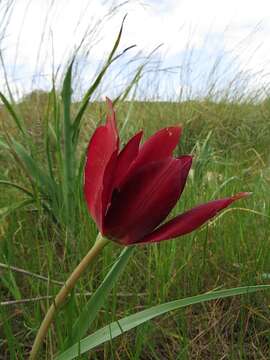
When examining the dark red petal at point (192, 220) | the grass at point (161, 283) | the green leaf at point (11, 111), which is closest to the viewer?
the dark red petal at point (192, 220)

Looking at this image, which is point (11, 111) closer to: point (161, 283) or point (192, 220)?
point (161, 283)

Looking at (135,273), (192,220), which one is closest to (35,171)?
(135,273)

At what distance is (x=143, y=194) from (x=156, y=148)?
0.04 m

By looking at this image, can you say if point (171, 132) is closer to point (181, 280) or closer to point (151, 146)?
point (151, 146)

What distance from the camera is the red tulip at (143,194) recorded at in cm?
37

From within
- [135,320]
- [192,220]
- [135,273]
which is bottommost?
[135,273]

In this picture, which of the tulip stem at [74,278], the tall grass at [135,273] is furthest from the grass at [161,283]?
the tulip stem at [74,278]

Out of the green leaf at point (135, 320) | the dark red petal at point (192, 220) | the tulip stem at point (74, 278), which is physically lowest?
the green leaf at point (135, 320)

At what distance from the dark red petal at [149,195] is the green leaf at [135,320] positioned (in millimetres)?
99

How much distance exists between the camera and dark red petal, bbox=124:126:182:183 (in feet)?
1.24

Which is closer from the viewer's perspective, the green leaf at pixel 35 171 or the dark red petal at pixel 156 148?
the dark red petal at pixel 156 148

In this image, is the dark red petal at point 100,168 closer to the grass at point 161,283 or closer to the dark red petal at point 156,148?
the dark red petal at point 156,148

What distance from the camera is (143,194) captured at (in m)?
0.37

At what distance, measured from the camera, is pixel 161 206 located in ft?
1.21
